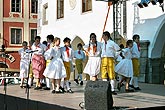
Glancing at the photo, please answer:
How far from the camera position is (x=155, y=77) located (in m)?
15.7

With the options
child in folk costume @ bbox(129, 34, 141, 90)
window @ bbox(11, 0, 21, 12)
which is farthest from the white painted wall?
window @ bbox(11, 0, 21, 12)

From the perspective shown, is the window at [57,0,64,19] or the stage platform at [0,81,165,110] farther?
the window at [57,0,64,19]

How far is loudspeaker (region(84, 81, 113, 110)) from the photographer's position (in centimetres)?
775

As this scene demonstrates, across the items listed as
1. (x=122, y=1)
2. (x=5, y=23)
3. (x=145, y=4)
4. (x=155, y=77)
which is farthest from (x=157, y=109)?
(x=5, y=23)

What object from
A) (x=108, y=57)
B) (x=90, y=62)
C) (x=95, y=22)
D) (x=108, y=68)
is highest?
(x=95, y=22)

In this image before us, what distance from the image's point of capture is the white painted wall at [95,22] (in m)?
15.7

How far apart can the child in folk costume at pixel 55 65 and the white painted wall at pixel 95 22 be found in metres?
5.43

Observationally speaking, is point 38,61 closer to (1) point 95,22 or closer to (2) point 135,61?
(2) point 135,61

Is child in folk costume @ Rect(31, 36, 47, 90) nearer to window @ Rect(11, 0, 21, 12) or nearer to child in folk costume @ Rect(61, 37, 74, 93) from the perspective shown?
child in folk costume @ Rect(61, 37, 74, 93)

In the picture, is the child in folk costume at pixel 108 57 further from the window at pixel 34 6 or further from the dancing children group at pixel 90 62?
the window at pixel 34 6

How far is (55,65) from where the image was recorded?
11.3 meters

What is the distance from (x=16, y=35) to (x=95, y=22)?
58.3 feet

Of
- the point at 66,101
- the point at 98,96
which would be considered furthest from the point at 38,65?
the point at 98,96

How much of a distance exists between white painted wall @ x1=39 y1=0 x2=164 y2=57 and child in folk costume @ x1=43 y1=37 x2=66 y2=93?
17.8 ft
